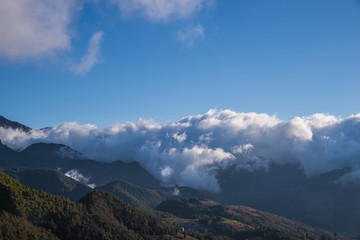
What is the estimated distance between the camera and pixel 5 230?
7731 inches

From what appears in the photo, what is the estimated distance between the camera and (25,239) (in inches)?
7795

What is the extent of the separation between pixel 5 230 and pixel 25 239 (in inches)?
521
